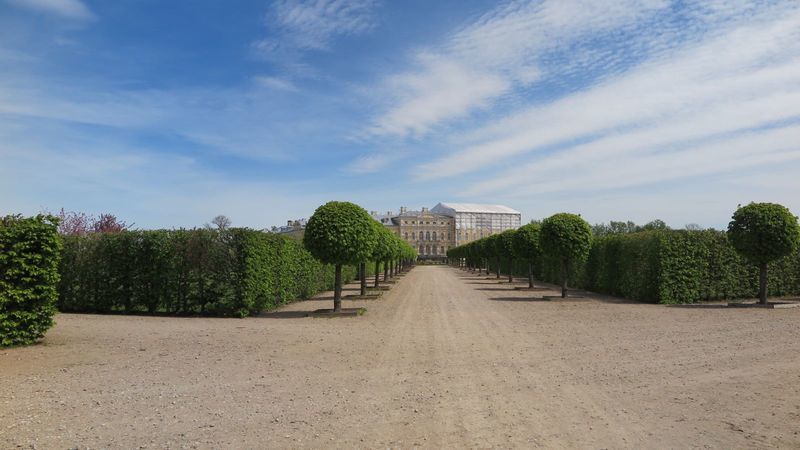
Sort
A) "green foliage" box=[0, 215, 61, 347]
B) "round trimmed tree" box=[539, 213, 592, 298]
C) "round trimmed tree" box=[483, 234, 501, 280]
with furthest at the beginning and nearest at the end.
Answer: "round trimmed tree" box=[483, 234, 501, 280] → "round trimmed tree" box=[539, 213, 592, 298] → "green foliage" box=[0, 215, 61, 347]

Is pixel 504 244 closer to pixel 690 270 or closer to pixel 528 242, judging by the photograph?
pixel 528 242

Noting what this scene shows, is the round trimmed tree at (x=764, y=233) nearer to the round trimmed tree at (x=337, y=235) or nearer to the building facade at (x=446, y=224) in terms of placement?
the round trimmed tree at (x=337, y=235)

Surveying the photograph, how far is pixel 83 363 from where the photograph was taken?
8.56 m

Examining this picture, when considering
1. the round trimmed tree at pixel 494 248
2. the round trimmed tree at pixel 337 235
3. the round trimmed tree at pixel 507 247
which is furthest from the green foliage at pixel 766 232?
the round trimmed tree at pixel 494 248

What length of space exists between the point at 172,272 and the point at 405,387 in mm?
11367

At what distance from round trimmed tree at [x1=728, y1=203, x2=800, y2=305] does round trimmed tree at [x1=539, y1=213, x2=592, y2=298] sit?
498 cm

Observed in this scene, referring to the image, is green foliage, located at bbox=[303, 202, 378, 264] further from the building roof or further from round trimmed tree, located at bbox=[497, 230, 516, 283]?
the building roof

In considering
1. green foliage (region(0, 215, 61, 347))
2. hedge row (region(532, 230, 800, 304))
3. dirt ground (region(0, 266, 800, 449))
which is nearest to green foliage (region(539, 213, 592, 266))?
hedge row (region(532, 230, 800, 304))

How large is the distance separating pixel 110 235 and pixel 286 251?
5558mm

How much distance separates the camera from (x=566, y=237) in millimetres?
20547

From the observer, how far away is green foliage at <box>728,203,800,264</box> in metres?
17.5

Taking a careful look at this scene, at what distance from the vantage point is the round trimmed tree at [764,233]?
57.4ft

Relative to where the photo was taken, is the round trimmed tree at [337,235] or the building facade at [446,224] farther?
the building facade at [446,224]

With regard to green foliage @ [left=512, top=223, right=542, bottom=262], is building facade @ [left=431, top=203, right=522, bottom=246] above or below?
above
